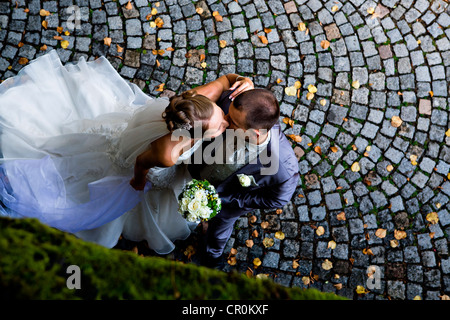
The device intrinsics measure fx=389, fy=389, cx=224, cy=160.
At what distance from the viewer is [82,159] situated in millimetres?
4086

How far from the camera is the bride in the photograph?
366cm

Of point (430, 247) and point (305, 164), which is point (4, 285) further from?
point (430, 247)

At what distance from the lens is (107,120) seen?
13.8 ft

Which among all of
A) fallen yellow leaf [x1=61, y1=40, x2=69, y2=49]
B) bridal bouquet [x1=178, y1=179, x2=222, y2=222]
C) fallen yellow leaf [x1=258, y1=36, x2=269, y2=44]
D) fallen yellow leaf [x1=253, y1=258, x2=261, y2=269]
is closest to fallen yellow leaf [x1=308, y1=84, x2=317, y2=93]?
fallen yellow leaf [x1=258, y1=36, x2=269, y2=44]

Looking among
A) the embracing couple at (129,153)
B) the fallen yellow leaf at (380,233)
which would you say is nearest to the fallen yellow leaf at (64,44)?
the embracing couple at (129,153)

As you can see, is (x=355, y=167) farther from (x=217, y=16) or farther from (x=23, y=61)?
(x=23, y=61)

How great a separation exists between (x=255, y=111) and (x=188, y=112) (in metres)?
0.57

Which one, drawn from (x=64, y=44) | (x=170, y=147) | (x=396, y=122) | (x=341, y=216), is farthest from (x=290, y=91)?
(x=64, y=44)

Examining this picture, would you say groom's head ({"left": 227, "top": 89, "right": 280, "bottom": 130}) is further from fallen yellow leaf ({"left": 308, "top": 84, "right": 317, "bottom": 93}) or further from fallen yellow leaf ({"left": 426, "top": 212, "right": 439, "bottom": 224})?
fallen yellow leaf ({"left": 426, "top": 212, "right": 439, "bottom": 224})

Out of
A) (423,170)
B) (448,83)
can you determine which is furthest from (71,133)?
(448,83)

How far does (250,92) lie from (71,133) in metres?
2.02

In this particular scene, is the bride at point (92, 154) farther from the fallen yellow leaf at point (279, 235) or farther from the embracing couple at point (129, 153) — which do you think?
the fallen yellow leaf at point (279, 235)
